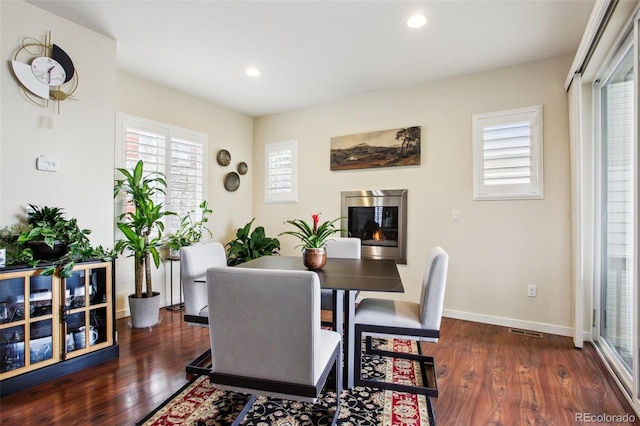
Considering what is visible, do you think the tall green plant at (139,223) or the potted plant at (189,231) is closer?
the tall green plant at (139,223)

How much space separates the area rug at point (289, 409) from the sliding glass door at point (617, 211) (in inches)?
57.3

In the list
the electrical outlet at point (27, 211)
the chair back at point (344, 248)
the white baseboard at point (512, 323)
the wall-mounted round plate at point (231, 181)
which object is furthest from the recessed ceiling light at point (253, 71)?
the white baseboard at point (512, 323)

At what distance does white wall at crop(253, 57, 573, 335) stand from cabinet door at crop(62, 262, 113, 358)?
104 inches

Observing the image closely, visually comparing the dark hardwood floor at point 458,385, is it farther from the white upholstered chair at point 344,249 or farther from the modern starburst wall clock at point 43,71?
the modern starburst wall clock at point 43,71

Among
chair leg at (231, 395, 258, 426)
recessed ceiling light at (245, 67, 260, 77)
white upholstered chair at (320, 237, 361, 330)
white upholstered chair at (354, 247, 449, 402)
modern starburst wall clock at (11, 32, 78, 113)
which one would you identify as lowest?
chair leg at (231, 395, 258, 426)

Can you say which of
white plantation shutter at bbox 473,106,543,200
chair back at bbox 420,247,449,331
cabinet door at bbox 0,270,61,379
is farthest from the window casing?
white plantation shutter at bbox 473,106,543,200

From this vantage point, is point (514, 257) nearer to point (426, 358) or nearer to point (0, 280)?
point (426, 358)

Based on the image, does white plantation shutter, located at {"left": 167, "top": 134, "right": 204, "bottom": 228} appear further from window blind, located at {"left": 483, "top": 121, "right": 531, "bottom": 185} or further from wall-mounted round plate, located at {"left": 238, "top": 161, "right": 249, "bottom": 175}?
window blind, located at {"left": 483, "top": 121, "right": 531, "bottom": 185}

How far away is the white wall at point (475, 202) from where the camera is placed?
3.01 metres

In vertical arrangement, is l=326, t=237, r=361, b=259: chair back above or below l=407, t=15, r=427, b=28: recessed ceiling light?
below

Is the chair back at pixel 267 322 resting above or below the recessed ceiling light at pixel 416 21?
below

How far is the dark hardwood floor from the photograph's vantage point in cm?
176

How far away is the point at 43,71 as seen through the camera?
2324 millimetres

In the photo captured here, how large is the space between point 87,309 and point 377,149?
3254mm
